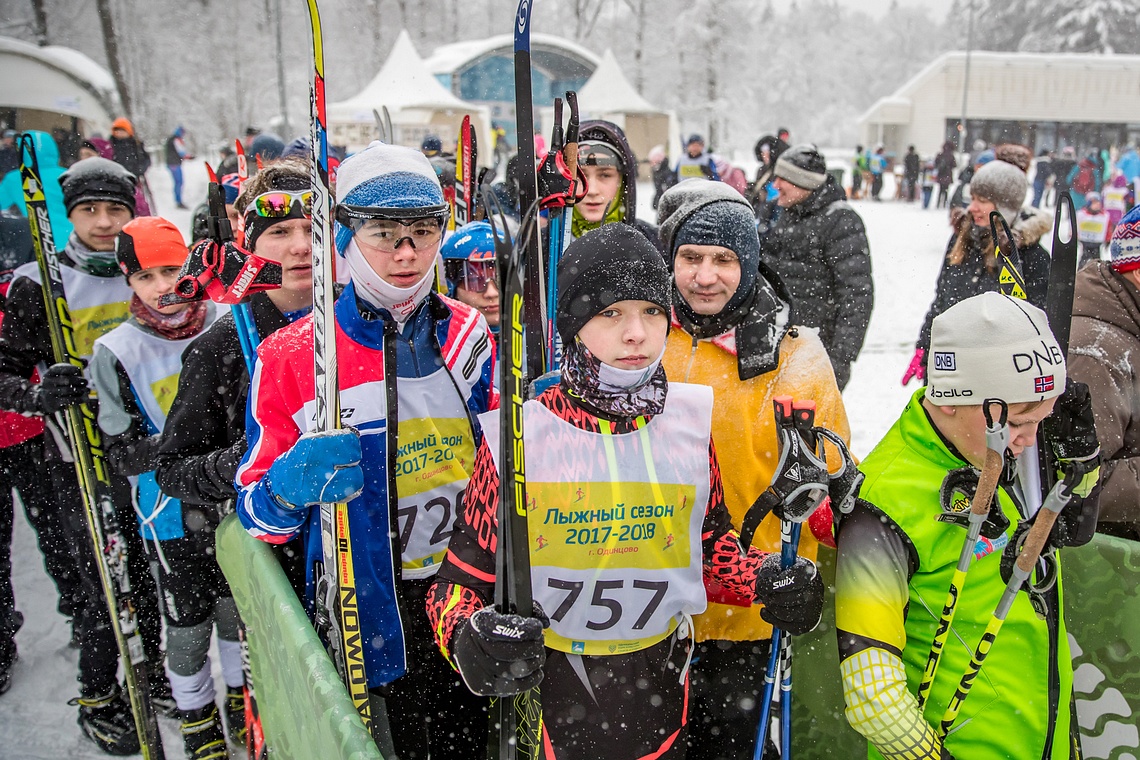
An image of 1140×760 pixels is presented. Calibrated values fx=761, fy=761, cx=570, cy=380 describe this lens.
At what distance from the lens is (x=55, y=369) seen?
3049mm

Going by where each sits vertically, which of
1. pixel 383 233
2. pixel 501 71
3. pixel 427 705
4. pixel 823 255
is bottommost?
pixel 427 705

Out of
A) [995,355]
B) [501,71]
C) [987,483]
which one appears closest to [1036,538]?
[987,483]

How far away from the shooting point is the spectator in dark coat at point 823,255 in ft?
14.9

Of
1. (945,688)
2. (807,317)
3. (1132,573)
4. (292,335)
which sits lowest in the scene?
(945,688)

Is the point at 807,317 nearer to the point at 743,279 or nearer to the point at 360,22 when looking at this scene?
the point at 743,279

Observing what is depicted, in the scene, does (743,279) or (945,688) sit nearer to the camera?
(945,688)

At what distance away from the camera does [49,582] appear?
520cm

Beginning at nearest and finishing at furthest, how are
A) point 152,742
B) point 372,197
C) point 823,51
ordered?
point 372,197 < point 152,742 < point 823,51

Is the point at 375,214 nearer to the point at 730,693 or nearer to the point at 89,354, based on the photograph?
the point at 730,693

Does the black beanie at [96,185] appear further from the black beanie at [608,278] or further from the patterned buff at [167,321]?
the black beanie at [608,278]

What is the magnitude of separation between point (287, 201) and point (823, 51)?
85.3 metres

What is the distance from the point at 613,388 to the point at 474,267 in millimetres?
1763

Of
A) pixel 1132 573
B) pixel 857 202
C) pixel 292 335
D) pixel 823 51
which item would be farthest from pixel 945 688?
pixel 823 51

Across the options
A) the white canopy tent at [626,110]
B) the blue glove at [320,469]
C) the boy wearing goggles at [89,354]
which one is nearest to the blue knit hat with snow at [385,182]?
the blue glove at [320,469]
